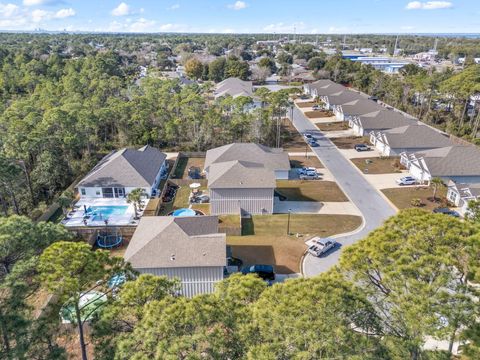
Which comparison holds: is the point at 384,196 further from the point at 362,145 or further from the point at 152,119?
the point at 152,119

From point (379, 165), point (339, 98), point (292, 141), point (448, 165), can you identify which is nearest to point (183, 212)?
point (379, 165)

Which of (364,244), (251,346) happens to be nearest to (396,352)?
(364,244)

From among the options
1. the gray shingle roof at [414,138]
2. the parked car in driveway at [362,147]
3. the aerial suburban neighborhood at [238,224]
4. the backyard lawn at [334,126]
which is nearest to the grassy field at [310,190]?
the aerial suburban neighborhood at [238,224]

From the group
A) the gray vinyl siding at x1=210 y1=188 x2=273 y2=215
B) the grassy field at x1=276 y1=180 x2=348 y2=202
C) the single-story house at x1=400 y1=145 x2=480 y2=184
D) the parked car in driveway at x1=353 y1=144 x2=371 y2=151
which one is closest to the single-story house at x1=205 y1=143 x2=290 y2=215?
the gray vinyl siding at x1=210 y1=188 x2=273 y2=215

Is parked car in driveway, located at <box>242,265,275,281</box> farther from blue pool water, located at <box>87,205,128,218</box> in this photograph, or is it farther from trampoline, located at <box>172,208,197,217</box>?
blue pool water, located at <box>87,205,128,218</box>

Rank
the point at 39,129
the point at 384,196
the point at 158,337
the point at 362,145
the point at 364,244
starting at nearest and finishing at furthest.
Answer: the point at 158,337 < the point at 364,244 < the point at 384,196 < the point at 39,129 < the point at 362,145

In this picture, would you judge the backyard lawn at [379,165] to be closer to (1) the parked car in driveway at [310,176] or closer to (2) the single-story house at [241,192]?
(1) the parked car in driveway at [310,176]

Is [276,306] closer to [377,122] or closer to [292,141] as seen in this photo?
[292,141]
